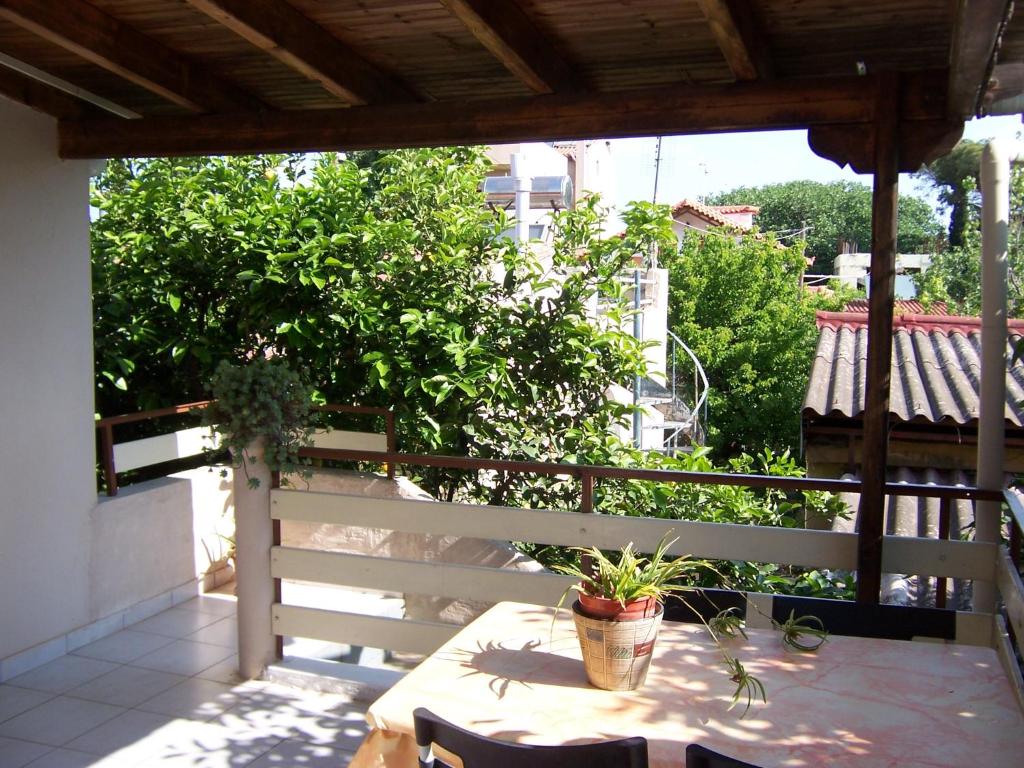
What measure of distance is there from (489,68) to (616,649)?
235 centimetres

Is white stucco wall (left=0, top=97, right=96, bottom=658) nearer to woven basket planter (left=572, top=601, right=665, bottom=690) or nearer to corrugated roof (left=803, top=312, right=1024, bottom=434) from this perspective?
woven basket planter (left=572, top=601, right=665, bottom=690)

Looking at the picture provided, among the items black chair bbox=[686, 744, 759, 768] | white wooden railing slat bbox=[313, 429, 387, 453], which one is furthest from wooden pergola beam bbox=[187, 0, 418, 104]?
black chair bbox=[686, 744, 759, 768]

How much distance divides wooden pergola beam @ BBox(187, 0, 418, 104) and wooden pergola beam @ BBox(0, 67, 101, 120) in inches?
52.5

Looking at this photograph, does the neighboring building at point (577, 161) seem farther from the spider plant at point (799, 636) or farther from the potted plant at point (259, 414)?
the spider plant at point (799, 636)

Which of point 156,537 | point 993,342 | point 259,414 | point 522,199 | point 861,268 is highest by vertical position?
point 861,268

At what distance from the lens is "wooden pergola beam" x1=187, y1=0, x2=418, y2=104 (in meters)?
3.15

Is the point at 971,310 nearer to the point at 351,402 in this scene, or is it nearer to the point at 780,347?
the point at 780,347

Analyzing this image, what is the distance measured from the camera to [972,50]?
253cm

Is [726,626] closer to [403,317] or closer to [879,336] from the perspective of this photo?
[879,336]

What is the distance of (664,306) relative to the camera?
13086 millimetres

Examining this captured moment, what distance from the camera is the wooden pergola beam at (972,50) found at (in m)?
2.23

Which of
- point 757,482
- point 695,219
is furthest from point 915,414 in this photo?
point 695,219

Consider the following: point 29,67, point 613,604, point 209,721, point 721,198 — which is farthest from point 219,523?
point 721,198

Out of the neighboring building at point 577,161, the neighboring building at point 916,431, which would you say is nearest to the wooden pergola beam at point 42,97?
the neighboring building at point 916,431
